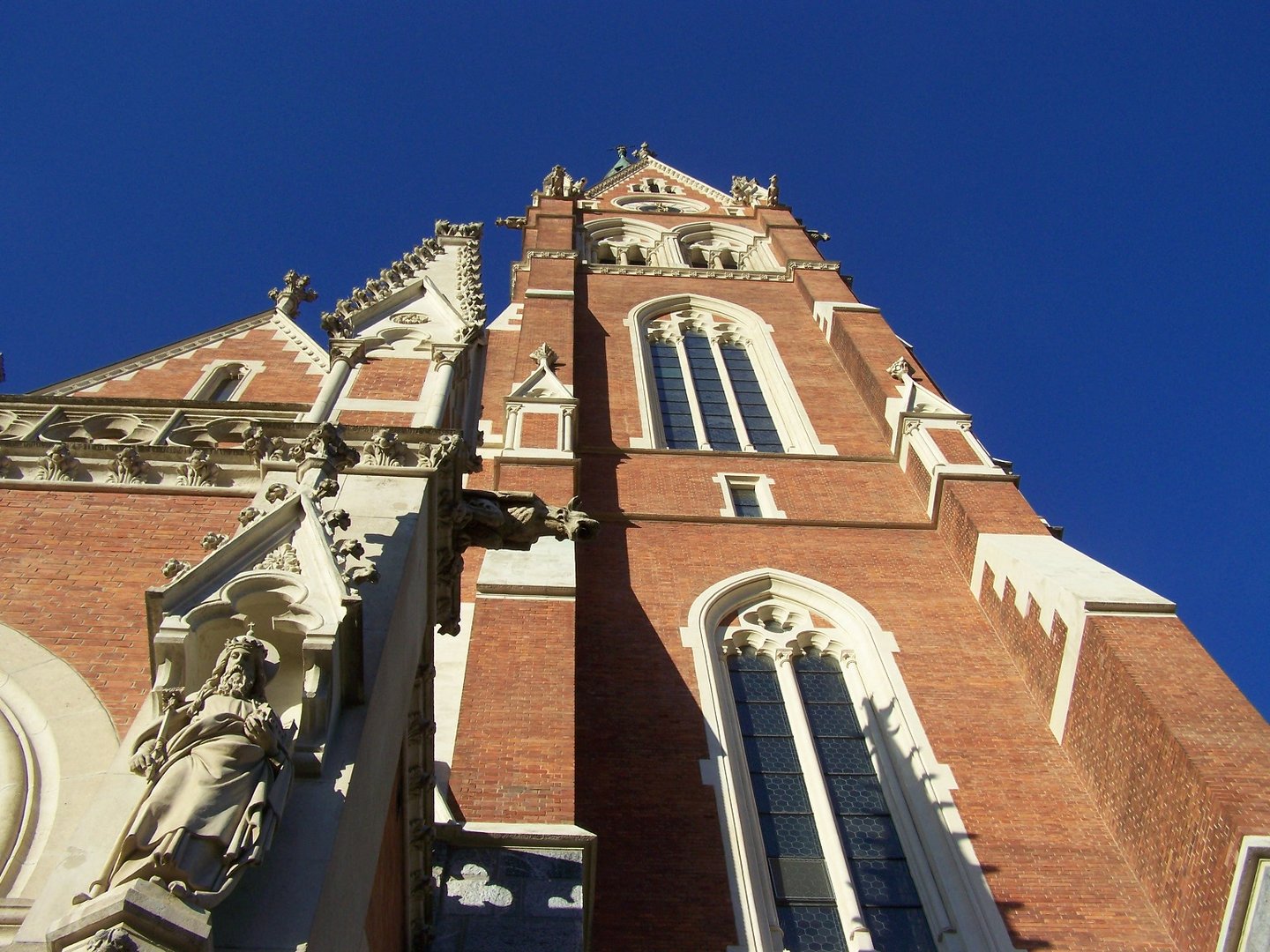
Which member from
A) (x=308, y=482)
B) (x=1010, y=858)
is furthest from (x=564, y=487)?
(x=308, y=482)

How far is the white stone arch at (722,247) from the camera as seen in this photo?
2592 centimetres

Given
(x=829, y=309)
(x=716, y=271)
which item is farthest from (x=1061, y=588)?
(x=716, y=271)

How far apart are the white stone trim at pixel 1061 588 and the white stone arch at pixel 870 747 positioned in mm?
1392

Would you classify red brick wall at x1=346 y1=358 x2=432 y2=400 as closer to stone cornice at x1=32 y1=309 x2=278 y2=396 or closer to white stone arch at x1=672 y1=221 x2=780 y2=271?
stone cornice at x1=32 y1=309 x2=278 y2=396

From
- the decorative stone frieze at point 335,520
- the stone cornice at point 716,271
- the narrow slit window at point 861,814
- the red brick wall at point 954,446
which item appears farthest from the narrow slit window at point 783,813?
the stone cornice at point 716,271

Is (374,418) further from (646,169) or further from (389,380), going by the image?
(646,169)

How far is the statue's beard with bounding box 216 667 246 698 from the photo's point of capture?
11.3 feet

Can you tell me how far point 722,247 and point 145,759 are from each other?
25.2 m

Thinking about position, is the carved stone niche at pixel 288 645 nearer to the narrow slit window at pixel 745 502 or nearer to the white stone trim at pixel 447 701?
the white stone trim at pixel 447 701

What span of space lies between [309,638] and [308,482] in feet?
3.98

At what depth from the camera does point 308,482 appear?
476 cm

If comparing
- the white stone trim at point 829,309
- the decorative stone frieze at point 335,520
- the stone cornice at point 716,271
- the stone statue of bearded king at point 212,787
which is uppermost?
the stone cornice at point 716,271

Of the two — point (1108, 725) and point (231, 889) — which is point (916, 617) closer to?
point (1108, 725)

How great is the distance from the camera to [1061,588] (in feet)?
33.9
